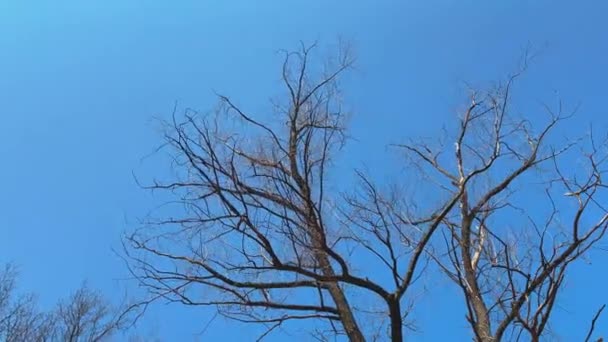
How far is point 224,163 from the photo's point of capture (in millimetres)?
4535

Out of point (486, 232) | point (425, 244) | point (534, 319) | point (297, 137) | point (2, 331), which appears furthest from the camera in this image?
point (2, 331)

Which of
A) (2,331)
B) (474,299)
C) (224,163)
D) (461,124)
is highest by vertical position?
(2,331)

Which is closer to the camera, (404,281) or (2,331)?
(404,281)

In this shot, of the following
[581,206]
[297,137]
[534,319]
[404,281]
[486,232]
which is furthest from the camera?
[486,232]

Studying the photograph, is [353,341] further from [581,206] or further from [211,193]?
[581,206]

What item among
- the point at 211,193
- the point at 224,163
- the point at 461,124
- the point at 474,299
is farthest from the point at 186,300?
the point at 461,124

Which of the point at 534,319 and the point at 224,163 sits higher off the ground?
the point at 224,163

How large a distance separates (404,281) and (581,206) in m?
1.49

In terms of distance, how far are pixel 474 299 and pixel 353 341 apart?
3.93ft

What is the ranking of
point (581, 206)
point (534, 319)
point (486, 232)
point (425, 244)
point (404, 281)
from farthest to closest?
point (486, 232)
point (425, 244)
point (404, 281)
point (581, 206)
point (534, 319)

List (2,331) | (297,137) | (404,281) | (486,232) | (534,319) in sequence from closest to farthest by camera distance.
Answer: (534,319) < (404,281) < (297,137) < (486,232) < (2,331)

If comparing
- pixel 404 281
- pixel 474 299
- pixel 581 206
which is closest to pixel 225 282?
pixel 404 281

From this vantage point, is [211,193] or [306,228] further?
[211,193]

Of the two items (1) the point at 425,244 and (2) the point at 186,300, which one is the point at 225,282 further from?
(1) the point at 425,244
